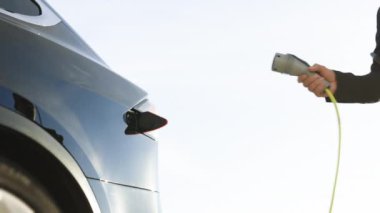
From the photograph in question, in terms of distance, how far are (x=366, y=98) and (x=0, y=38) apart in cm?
188

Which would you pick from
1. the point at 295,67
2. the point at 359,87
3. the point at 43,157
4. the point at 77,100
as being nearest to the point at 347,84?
the point at 359,87

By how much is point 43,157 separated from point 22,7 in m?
0.69

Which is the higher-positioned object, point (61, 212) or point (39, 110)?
point (39, 110)

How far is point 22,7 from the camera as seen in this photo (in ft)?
7.64

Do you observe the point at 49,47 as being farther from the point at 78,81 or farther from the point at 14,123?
the point at 14,123

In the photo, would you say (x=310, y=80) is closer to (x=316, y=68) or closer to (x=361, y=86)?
(x=316, y=68)

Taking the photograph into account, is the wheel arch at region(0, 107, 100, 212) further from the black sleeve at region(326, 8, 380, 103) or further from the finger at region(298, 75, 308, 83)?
the black sleeve at region(326, 8, 380, 103)

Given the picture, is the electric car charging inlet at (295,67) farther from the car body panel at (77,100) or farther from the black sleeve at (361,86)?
the car body panel at (77,100)

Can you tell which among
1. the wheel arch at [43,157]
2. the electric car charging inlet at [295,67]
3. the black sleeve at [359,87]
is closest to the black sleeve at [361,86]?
the black sleeve at [359,87]

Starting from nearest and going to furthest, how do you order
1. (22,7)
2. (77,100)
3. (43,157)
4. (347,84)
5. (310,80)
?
(43,157), (77,100), (22,7), (310,80), (347,84)

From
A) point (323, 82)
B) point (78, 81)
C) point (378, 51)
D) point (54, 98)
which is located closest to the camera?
point (54, 98)

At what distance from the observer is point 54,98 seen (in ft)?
6.68

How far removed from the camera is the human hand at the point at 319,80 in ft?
8.66

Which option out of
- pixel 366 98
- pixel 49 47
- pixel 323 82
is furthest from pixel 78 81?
pixel 366 98
